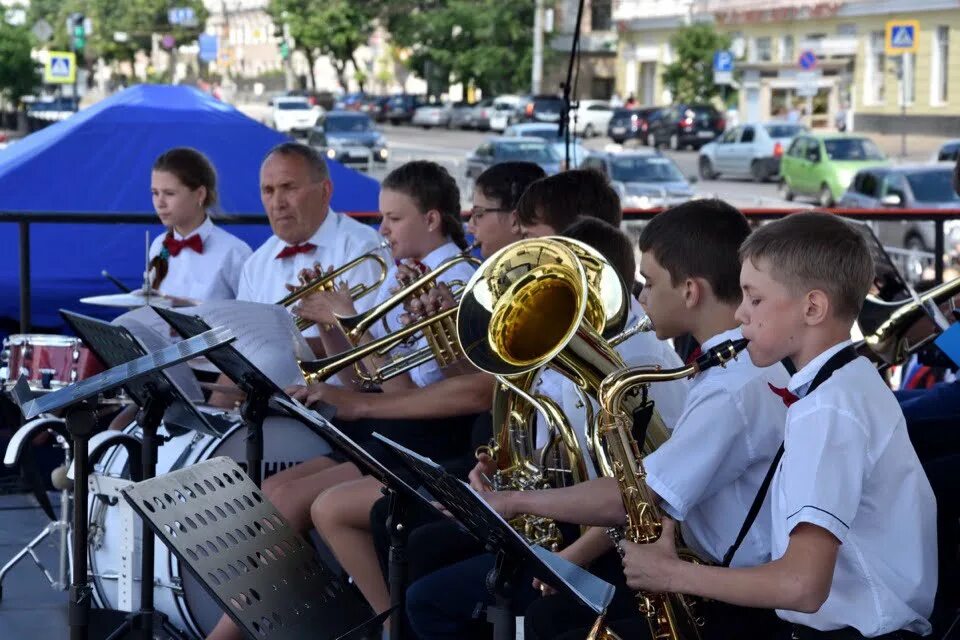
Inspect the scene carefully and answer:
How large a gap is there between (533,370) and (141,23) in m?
64.1

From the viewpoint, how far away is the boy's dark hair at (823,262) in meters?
2.36

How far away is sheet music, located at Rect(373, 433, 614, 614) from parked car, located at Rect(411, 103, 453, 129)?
Result: 44246 millimetres

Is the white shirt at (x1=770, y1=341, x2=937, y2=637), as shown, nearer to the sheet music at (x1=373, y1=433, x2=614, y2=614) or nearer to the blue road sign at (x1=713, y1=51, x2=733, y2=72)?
the sheet music at (x1=373, y1=433, x2=614, y2=614)

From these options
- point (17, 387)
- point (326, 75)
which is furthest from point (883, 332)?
point (326, 75)

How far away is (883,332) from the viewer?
13.8 ft

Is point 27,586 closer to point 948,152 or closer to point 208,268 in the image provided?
point 208,268

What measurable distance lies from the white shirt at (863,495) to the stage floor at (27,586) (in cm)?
274

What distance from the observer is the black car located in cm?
4941

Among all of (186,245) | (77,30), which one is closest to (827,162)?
(186,245)

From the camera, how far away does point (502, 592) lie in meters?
2.38

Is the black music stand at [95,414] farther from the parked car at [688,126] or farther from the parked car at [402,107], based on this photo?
the parked car at [402,107]

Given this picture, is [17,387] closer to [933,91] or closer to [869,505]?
[869,505]

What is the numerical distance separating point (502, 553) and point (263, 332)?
1484mm

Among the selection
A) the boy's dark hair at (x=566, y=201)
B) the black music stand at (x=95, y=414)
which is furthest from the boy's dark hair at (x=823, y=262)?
the boy's dark hair at (x=566, y=201)
